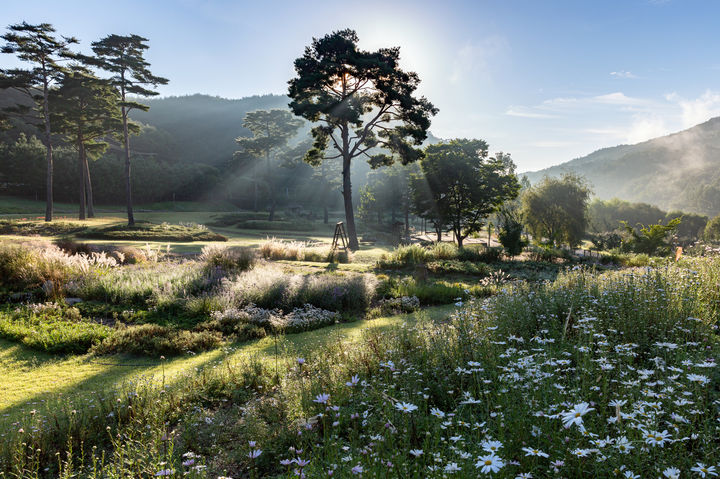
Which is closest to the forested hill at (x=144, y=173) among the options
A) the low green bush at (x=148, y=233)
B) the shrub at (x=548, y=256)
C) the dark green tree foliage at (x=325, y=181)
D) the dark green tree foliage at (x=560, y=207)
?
the dark green tree foliage at (x=325, y=181)

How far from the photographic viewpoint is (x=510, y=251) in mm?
21359

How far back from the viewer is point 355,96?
2380 cm

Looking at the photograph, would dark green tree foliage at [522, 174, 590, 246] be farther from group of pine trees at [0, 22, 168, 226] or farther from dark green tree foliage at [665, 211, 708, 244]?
dark green tree foliage at [665, 211, 708, 244]

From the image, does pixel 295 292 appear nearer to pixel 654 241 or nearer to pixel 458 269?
pixel 458 269

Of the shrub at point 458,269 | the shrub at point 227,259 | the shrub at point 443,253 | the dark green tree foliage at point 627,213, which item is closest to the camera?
the shrub at point 227,259

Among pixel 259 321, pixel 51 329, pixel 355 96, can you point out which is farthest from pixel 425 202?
pixel 51 329

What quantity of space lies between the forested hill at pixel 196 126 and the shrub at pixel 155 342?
305ft

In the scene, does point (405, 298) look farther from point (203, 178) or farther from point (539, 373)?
point (203, 178)

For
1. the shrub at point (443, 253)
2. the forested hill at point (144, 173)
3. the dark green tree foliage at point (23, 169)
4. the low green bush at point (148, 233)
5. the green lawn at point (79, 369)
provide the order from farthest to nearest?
the forested hill at point (144, 173) → the dark green tree foliage at point (23, 169) → the low green bush at point (148, 233) → the shrub at point (443, 253) → the green lawn at point (79, 369)

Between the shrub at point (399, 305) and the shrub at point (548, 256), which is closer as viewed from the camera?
the shrub at point (399, 305)

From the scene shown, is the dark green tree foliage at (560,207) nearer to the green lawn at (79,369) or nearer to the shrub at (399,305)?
the shrub at (399,305)

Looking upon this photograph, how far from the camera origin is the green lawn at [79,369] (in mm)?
4887

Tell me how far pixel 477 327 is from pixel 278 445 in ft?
9.00

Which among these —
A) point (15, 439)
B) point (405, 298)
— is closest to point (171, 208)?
point (405, 298)
